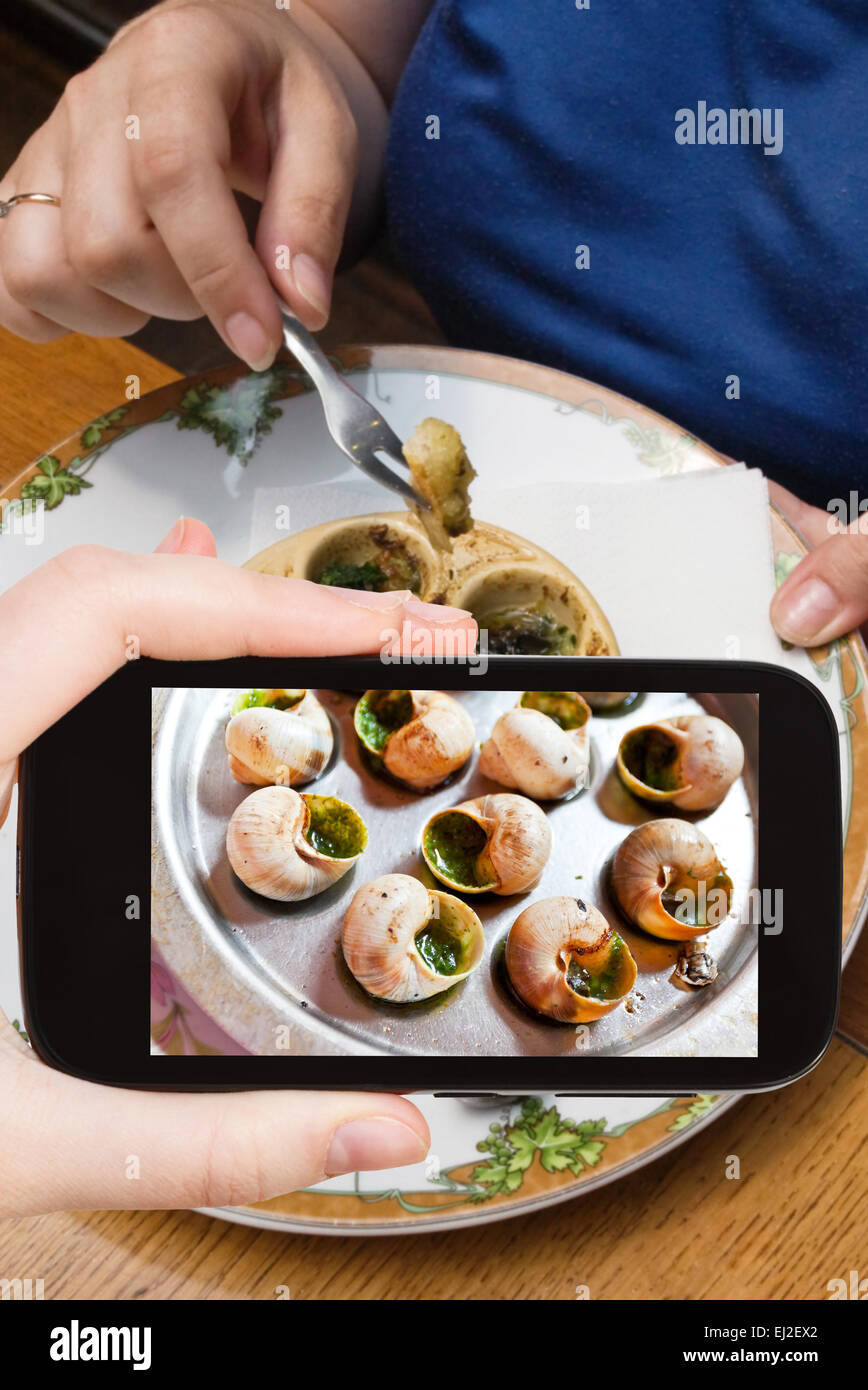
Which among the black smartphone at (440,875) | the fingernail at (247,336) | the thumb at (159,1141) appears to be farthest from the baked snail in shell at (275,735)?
the fingernail at (247,336)

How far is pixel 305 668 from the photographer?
13.4 inches

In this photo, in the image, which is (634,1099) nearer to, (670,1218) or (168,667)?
(670,1218)

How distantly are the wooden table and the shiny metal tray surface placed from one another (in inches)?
4.6

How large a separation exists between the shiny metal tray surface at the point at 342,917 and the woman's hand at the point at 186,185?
24 centimetres

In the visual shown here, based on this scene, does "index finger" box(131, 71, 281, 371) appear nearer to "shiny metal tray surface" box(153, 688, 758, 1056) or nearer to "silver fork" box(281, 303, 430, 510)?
"silver fork" box(281, 303, 430, 510)

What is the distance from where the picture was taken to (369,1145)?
0.34 m

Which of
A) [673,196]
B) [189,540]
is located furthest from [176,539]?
[673,196]

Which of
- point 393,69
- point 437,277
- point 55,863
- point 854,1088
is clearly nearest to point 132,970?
point 55,863

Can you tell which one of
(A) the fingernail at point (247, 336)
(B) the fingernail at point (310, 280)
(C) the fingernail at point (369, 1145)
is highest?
(B) the fingernail at point (310, 280)

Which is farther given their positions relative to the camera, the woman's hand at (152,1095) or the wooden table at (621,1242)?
the wooden table at (621,1242)

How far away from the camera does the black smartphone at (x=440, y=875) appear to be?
1.09 ft

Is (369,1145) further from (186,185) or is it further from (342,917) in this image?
(186,185)

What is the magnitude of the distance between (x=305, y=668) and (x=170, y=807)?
2.6 inches

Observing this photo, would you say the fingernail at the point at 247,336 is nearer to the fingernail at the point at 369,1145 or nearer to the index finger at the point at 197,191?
the index finger at the point at 197,191
